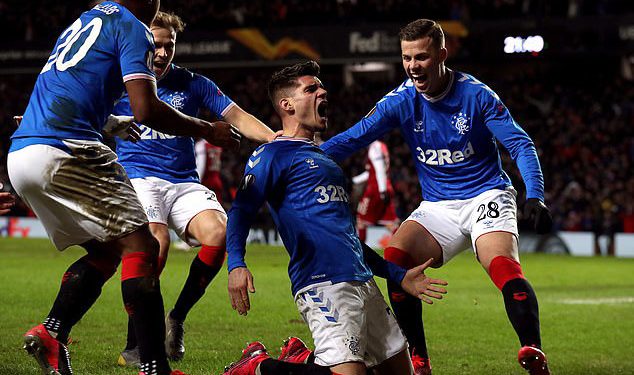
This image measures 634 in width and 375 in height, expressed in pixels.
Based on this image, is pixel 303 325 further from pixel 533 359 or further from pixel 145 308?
pixel 145 308

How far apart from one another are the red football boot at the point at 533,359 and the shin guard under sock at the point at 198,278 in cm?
235

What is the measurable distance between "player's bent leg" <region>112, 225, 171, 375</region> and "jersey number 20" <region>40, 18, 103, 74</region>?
2.96ft

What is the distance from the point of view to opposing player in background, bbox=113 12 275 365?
275 inches

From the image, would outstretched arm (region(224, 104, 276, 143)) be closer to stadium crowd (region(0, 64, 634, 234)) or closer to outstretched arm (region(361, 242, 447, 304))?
outstretched arm (region(361, 242, 447, 304))

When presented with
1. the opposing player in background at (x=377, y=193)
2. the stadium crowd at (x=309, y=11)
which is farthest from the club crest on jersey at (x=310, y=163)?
the stadium crowd at (x=309, y=11)

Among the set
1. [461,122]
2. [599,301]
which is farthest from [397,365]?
[599,301]

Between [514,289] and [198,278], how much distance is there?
227cm

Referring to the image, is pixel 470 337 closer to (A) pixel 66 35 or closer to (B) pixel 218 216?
(B) pixel 218 216

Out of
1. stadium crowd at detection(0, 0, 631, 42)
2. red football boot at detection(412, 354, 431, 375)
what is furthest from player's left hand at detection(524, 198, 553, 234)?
stadium crowd at detection(0, 0, 631, 42)

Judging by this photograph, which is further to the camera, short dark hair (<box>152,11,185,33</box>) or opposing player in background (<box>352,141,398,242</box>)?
opposing player in background (<box>352,141,398,242</box>)

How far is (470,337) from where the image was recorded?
8438mm

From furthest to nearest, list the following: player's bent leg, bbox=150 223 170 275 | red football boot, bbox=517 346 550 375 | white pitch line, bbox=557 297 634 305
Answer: white pitch line, bbox=557 297 634 305 → player's bent leg, bbox=150 223 170 275 → red football boot, bbox=517 346 550 375

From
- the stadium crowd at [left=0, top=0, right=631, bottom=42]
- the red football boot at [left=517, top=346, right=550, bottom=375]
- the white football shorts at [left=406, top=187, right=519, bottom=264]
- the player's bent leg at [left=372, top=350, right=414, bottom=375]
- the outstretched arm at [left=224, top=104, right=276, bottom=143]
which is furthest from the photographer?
the stadium crowd at [left=0, top=0, right=631, bottom=42]

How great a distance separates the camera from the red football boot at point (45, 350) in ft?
17.5
